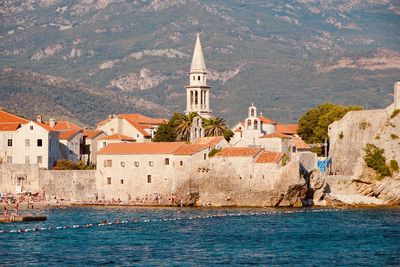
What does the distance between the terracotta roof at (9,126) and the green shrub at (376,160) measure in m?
36.2

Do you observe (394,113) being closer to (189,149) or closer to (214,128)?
(189,149)

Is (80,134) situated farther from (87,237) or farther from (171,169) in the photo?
(87,237)

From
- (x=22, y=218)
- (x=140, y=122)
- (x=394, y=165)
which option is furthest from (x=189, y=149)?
(x=140, y=122)

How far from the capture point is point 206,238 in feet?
243

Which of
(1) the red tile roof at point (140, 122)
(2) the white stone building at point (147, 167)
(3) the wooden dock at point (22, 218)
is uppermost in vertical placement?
(1) the red tile roof at point (140, 122)

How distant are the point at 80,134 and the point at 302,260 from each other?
63.8 meters

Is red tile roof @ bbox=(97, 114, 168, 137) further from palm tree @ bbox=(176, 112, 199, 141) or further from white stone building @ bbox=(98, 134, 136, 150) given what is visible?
palm tree @ bbox=(176, 112, 199, 141)

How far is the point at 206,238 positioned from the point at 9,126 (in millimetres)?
47333

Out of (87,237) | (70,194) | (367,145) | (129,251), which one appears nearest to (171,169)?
(70,194)

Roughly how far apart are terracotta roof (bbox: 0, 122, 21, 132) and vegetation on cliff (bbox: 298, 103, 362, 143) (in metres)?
33.6

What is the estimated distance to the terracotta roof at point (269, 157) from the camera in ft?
316

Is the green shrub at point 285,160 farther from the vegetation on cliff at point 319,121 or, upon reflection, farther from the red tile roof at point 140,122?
the red tile roof at point 140,122

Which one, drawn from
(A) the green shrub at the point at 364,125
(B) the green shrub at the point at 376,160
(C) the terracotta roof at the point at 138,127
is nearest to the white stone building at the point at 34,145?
(C) the terracotta roof at the point at 138,127

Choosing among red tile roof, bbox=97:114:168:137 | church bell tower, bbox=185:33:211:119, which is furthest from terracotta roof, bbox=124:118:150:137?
church bell tower, bbox=185:33:211:119
